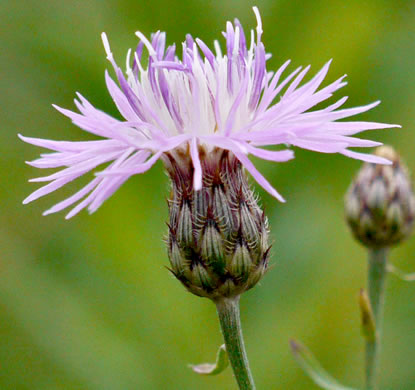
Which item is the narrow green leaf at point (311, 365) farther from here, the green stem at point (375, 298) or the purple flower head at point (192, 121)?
the purple flower head at point (192, 121)

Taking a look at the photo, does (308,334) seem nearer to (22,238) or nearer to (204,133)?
(22,238)

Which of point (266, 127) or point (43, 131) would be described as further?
point (43, 131)

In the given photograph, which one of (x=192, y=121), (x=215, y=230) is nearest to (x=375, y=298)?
(x=215, y=230)

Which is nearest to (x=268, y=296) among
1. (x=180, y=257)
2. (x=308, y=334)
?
(x=308, y=334)

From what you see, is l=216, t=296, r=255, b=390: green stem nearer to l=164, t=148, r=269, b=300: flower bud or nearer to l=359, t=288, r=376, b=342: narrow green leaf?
l=164, t=148, r=269, b=300: flower bud

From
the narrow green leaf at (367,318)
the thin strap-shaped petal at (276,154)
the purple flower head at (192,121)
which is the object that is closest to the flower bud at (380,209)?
the narrow green leaf at (367,318)

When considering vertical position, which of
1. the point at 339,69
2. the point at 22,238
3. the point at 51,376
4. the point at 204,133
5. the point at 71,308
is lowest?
the point at 51,376

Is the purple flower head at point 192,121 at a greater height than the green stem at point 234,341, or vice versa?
the purple flower head at point 192,121

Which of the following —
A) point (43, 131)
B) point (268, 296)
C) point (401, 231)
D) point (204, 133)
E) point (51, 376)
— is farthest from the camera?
point (43, 131)
